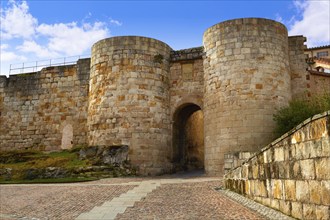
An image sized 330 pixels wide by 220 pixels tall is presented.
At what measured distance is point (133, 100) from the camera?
Answer: 17.6 metres

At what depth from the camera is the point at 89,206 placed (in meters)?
8.59

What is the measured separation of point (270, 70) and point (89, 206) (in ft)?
33.8

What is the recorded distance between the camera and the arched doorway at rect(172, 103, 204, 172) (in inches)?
739

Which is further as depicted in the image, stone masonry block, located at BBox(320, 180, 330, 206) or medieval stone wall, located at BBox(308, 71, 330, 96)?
medieval stone wall, located at BBox(308, 71, 330, 96)

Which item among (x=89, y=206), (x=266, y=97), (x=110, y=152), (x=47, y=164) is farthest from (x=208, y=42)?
(x=89, y=206)

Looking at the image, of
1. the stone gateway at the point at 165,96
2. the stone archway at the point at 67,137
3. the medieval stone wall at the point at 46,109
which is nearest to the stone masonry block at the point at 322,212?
the stone gateway at the point at 165,96

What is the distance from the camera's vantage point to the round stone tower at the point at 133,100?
56.6 ft

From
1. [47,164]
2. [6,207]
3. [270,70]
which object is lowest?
[6,207]

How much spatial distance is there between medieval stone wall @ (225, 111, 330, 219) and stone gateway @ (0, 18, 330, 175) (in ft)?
25.9

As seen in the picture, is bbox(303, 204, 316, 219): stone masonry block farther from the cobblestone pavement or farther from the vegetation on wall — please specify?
the vegetation on wall

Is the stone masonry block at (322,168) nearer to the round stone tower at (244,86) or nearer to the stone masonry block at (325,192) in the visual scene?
the stone masonry block at (325,192)

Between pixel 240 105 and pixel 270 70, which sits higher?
pixel 270 70

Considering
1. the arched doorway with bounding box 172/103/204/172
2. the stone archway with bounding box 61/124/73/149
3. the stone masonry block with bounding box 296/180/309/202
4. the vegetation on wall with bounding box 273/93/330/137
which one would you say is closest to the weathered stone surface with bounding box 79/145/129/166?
the arched doorway with bounding box 172/103/204/172

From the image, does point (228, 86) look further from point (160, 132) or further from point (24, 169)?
point (24, 169)
